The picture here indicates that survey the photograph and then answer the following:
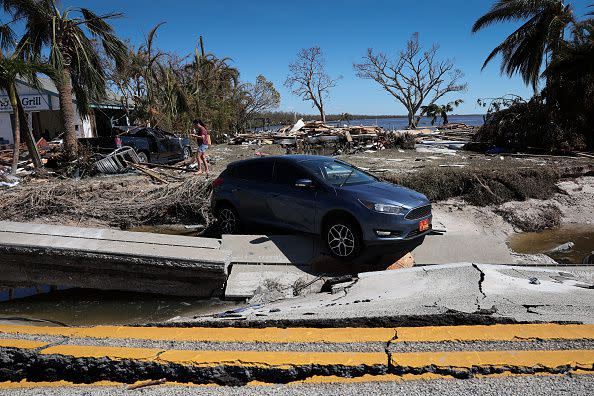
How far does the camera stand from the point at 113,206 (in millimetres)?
11484

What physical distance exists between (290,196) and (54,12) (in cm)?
1384

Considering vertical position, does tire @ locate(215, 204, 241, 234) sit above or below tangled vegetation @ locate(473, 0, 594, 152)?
below

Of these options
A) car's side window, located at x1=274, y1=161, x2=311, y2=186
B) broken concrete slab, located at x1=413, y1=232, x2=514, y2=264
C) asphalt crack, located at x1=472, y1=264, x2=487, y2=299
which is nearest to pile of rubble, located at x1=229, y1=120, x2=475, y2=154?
broken concrete slab, located at x1=413, y1=232, x2=514, y2=264

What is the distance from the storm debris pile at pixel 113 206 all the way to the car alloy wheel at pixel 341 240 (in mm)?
4619

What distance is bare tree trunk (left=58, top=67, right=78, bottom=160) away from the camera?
1673cm

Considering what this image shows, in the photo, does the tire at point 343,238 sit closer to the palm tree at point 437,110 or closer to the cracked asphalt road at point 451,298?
the cracked asphalt road at point 451,298

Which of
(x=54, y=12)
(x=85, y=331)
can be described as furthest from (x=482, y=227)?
(x=54, y=12)

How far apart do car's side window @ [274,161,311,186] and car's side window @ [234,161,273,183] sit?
154 millimetres

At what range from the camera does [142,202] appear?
11.6 meters

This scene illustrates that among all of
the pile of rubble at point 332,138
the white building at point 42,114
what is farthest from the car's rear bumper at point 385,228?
the white building at point 42,114

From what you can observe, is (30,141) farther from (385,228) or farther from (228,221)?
(385,228)

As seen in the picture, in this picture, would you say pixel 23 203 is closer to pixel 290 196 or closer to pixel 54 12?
pixel 290 196

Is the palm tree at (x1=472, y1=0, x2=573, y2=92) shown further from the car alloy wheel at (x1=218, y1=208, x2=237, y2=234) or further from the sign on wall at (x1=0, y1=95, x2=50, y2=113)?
the sign on wall at (x1=0, y1=95, x2=50, y2=113)

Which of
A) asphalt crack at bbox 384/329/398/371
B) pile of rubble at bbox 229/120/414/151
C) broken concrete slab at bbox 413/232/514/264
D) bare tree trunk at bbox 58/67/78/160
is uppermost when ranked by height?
bare tree trunk at bbox 58/67/78/160
